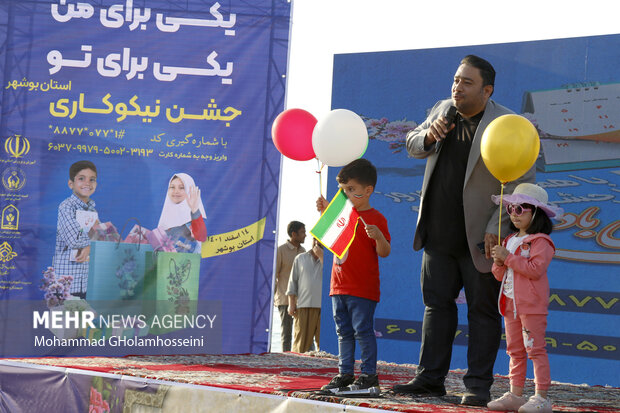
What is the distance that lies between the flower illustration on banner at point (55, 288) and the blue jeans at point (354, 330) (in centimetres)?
333

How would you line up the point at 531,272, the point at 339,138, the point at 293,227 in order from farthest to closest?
the point at 293,227, the point at 339,138, the point at 531,272

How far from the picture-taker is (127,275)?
628cm

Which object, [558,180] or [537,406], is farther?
[558,180]

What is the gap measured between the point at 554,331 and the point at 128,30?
4.42 metres

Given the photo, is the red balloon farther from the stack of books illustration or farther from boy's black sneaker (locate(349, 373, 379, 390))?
the stack of books illustration

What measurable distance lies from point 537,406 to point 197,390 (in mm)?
1559

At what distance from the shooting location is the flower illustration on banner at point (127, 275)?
20.5ft

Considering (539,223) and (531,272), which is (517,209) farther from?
(531,272)

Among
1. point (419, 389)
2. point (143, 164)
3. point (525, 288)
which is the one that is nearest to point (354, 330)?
point (419, 389)

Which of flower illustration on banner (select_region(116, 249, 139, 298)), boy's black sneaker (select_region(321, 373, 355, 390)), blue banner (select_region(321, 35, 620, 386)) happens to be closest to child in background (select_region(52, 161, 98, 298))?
flower illustration on banner (select_region(116, 249, 139, 298))

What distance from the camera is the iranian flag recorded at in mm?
3611

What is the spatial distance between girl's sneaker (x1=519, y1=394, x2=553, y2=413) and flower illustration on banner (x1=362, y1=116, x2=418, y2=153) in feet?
14.3

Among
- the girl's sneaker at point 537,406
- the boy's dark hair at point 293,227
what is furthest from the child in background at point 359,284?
the boy's dark hair at point 293,227

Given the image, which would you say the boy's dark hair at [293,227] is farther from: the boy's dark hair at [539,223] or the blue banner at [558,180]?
the boy's dark hair at [539,223]
